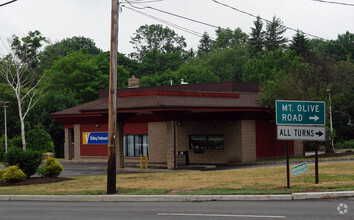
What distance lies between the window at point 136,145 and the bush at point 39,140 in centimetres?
1327

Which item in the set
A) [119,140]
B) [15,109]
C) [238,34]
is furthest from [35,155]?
[238,34]

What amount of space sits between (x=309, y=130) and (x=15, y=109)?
177 ft

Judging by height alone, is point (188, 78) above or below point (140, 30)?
below

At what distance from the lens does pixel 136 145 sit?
4219 centimetres

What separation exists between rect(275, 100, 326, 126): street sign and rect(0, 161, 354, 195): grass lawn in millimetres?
2365

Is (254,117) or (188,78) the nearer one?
(254,117)

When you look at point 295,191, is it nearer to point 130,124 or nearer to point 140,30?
point 130,124

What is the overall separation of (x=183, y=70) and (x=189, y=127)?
4156 cm

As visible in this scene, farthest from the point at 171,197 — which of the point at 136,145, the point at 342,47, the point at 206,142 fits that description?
the point at 342,47

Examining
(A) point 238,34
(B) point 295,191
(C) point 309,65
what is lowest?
(B) point 295,191

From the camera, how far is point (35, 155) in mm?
25172

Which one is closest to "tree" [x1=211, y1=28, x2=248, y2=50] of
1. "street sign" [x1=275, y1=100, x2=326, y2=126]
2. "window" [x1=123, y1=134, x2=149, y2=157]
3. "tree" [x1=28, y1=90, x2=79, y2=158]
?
"tree" [x1=28, y1=90, x2=79, y2=158]

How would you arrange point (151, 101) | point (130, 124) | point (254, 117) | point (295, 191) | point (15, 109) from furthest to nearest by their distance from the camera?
1. point (15, 109)
2. point (130, 124)
3. point (254, 117)
4. point (151, 101)
5. point (295, 191)

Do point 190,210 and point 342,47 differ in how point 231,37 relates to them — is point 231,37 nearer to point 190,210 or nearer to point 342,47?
point 342,47
